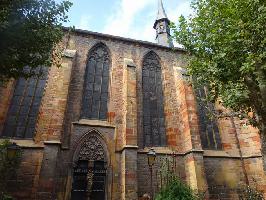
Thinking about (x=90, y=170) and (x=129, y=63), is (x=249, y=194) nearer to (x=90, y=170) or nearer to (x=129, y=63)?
(x=90, y=170)

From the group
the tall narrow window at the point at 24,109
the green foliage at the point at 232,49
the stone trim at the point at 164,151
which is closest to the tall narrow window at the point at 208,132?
the stone trim at the point at 164,151

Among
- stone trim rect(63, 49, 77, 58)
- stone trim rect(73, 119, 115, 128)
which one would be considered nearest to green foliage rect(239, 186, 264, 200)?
stone trim rect(73, 119, 115, 128)

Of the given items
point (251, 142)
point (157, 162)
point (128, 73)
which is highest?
point (128, 73)

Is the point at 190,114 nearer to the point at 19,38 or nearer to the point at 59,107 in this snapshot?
the point at 59,107

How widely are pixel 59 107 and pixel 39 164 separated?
257 cm

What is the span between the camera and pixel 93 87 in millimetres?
12703

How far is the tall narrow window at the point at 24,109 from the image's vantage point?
1050cm

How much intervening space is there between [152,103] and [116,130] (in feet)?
9.50

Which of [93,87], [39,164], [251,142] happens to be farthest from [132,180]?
[251,142]

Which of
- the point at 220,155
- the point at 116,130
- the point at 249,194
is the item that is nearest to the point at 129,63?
the point at 116,130

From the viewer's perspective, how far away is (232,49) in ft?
25.6

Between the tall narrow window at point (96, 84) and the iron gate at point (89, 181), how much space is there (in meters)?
2.46

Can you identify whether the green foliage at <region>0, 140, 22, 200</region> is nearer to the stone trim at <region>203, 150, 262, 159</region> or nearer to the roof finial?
the stone trim at <region>203, 150, 262, 159</region>

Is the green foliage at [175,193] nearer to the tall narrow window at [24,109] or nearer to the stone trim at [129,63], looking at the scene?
the tall narrow window at [24,109]
